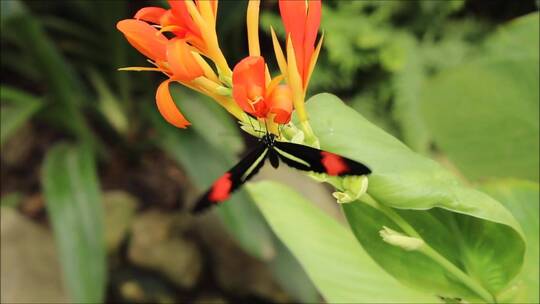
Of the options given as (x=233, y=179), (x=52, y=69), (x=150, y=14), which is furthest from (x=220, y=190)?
(x=52, y=69)

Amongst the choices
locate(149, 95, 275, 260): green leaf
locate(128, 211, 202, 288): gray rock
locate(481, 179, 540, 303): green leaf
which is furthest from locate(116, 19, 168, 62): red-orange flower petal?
locate(128, 211, 202, 288): gray rock

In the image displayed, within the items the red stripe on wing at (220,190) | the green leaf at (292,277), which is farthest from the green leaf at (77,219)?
the red stripe on wing at (220,190)

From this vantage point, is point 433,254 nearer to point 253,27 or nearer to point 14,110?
point 253,27

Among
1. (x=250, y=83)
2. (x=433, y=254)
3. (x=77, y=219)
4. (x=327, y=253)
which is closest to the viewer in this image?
(x=250, y=83)

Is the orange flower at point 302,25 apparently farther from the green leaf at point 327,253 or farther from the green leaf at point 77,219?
the green leaf at point 77,219

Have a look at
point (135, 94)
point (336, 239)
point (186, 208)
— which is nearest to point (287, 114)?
point (336, 239)

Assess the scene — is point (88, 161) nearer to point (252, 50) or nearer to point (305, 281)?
point (305, 281)

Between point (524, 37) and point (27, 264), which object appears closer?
point (524, 37)
